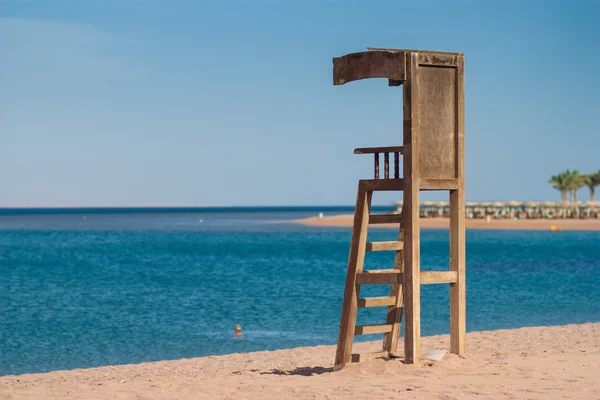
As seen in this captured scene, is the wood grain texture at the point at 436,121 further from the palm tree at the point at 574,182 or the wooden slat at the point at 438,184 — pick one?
the palm tree at the point at 574,182

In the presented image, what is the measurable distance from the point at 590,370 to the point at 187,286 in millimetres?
26259

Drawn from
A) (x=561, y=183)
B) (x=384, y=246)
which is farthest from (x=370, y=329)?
(x=561, y=183)

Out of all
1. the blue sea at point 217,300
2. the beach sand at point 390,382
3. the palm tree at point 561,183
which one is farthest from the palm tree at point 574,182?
the beach sand at point 390,382

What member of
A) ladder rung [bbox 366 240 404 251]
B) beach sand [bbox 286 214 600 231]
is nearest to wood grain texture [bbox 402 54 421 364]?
ladder rung [bbox 366 240 404 251]

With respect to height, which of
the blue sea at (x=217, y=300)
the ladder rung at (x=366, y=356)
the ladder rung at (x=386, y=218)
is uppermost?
the ladder rung at (x=386, y=218)

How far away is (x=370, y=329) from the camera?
12.1 metres

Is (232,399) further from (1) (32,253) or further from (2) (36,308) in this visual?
(1) (32,253)

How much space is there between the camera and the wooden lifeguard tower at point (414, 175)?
11242mm

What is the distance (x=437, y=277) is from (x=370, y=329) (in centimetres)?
122

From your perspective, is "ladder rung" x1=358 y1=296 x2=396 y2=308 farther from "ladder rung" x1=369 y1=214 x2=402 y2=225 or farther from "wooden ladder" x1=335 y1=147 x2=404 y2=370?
"ladder rung" x1=369 y1=214 x2=402 y2=225

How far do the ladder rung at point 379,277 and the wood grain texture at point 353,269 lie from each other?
90 millimetres

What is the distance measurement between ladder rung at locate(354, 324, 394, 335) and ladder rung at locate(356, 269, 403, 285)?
2.09ft

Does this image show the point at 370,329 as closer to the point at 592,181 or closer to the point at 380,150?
the point at 380,150

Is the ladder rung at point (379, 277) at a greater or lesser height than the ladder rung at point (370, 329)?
greater
